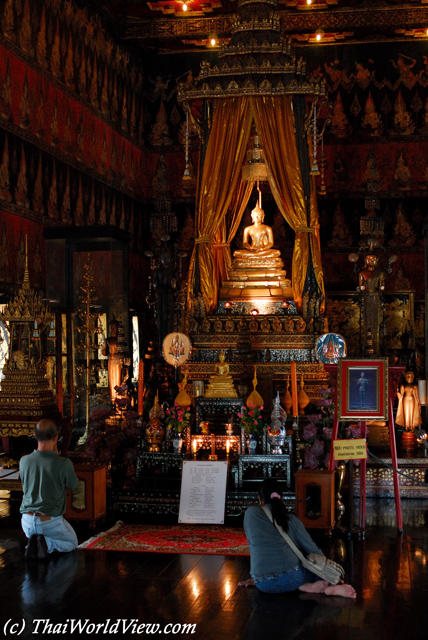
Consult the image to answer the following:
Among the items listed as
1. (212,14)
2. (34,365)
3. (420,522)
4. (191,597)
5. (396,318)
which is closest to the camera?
(191,597)

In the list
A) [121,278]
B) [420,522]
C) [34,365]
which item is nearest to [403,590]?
[420,522]

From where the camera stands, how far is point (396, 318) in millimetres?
15094

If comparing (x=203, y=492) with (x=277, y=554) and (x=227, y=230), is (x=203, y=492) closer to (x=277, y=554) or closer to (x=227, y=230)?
(x=277, y=554)

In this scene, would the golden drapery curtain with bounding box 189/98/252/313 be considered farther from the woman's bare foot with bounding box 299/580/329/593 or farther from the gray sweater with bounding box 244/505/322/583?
the woman's bare foot with bounding box 299/580/329/593

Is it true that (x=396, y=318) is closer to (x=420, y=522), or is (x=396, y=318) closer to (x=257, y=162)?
(x=257, y=162)

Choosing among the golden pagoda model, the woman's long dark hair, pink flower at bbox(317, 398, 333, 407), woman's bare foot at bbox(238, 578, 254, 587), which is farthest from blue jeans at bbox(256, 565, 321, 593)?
the golden pagoda model

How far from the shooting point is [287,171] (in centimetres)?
1169

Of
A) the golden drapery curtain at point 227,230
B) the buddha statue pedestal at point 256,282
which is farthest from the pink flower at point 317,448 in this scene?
the golden drapery curtain at point 227,230

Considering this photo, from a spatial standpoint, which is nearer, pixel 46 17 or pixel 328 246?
pixel 46 17

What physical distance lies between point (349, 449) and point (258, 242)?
7.26 meters

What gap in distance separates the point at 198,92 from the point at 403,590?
8.24m

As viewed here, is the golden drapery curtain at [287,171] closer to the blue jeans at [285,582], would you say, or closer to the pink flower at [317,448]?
the pink flower at [317,448]

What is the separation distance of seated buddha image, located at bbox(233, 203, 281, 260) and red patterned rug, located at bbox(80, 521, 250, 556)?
6.82 meters

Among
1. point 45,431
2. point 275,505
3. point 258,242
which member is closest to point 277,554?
point 275,505
